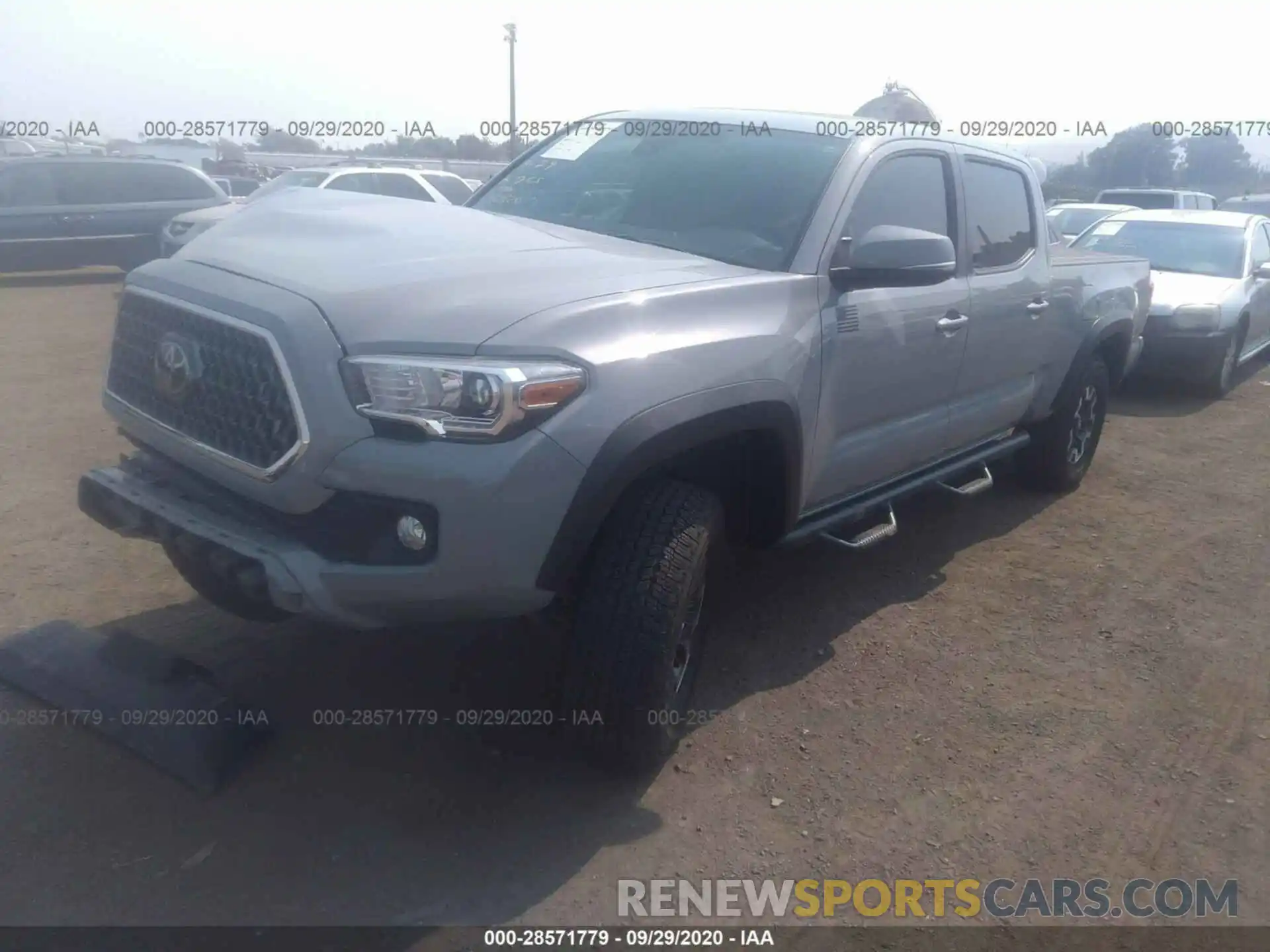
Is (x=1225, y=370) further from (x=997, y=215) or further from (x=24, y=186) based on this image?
(x=24, y=186)

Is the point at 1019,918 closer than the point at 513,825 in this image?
Yes

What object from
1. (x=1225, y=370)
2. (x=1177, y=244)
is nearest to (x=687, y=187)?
(x=1225, y=370)

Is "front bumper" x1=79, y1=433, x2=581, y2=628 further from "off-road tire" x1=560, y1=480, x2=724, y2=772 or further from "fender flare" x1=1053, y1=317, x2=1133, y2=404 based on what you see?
"fender flare" x1=1053, y1=317, x2=1133, y2=404

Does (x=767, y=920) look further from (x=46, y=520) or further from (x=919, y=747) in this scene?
(x=46, y=520)

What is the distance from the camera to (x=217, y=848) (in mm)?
2840

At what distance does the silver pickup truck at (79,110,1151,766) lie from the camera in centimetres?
264

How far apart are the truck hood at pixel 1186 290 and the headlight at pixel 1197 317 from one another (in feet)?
0.18

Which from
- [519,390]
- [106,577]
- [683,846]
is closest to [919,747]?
[683,846]

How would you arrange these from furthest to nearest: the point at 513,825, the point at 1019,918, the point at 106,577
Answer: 1. the point at 106,577
2. the point at 513,825
3. the point at 1019,918

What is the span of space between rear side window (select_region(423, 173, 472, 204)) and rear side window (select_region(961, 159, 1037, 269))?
11.5 meters

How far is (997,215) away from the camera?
4.93 metres

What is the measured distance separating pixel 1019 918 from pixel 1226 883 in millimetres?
643

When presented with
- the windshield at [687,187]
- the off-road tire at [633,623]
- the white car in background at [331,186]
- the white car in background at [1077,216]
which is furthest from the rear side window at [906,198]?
the white car in background at [1077,216]

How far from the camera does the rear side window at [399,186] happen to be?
14289 mm
